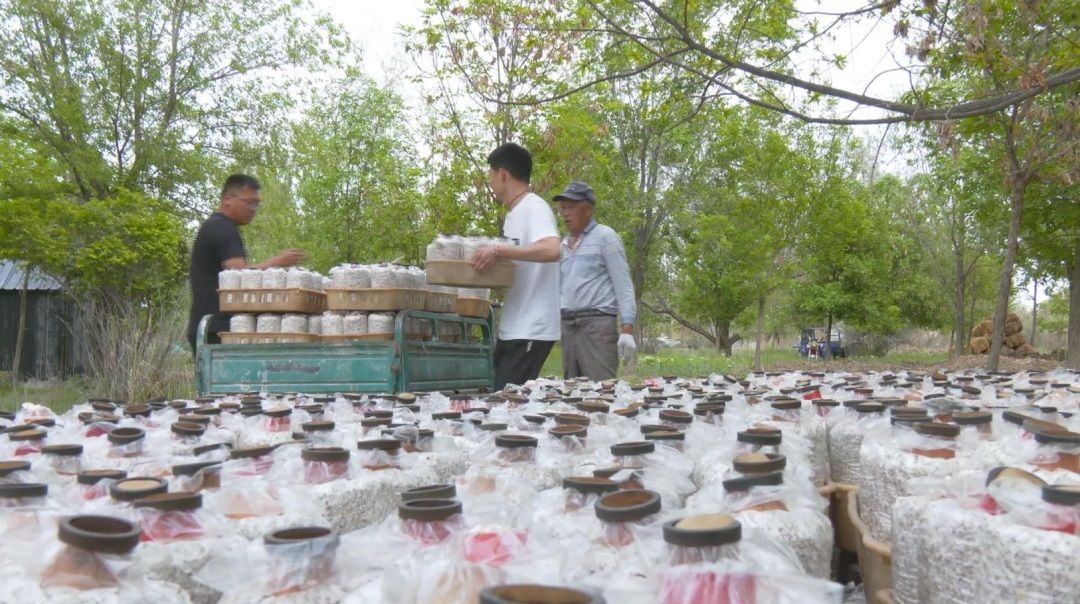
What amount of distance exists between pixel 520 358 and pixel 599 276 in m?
0.86

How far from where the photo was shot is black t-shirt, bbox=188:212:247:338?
5.90 m

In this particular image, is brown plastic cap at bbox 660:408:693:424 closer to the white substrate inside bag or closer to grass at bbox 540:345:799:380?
the white substrate inside bag

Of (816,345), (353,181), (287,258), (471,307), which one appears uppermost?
(353,181)

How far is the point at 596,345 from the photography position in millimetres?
5801

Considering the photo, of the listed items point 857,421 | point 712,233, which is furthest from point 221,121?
point 857,421

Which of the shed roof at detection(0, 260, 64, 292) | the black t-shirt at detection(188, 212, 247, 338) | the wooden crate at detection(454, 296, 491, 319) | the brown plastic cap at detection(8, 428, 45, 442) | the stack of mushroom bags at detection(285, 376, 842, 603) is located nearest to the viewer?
the stack of mushroom bags at detection(285, 376, 842, 603)

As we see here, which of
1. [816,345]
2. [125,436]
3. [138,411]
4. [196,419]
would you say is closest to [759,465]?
[125,436]

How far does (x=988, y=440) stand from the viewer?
178 cm

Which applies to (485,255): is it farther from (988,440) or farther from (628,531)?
(628,531)

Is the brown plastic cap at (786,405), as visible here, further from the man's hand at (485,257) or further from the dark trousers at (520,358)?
the dark trousers at (520,358)

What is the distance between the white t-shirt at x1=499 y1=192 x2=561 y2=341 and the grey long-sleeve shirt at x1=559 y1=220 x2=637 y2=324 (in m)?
0.41

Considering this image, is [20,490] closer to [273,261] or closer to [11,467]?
[11,467]

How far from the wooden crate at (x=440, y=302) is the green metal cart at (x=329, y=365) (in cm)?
13

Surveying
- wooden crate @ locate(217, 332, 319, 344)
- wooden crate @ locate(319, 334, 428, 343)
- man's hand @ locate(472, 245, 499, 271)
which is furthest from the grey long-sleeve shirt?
wooden crate @ locate(217, 332, 319, 344)
